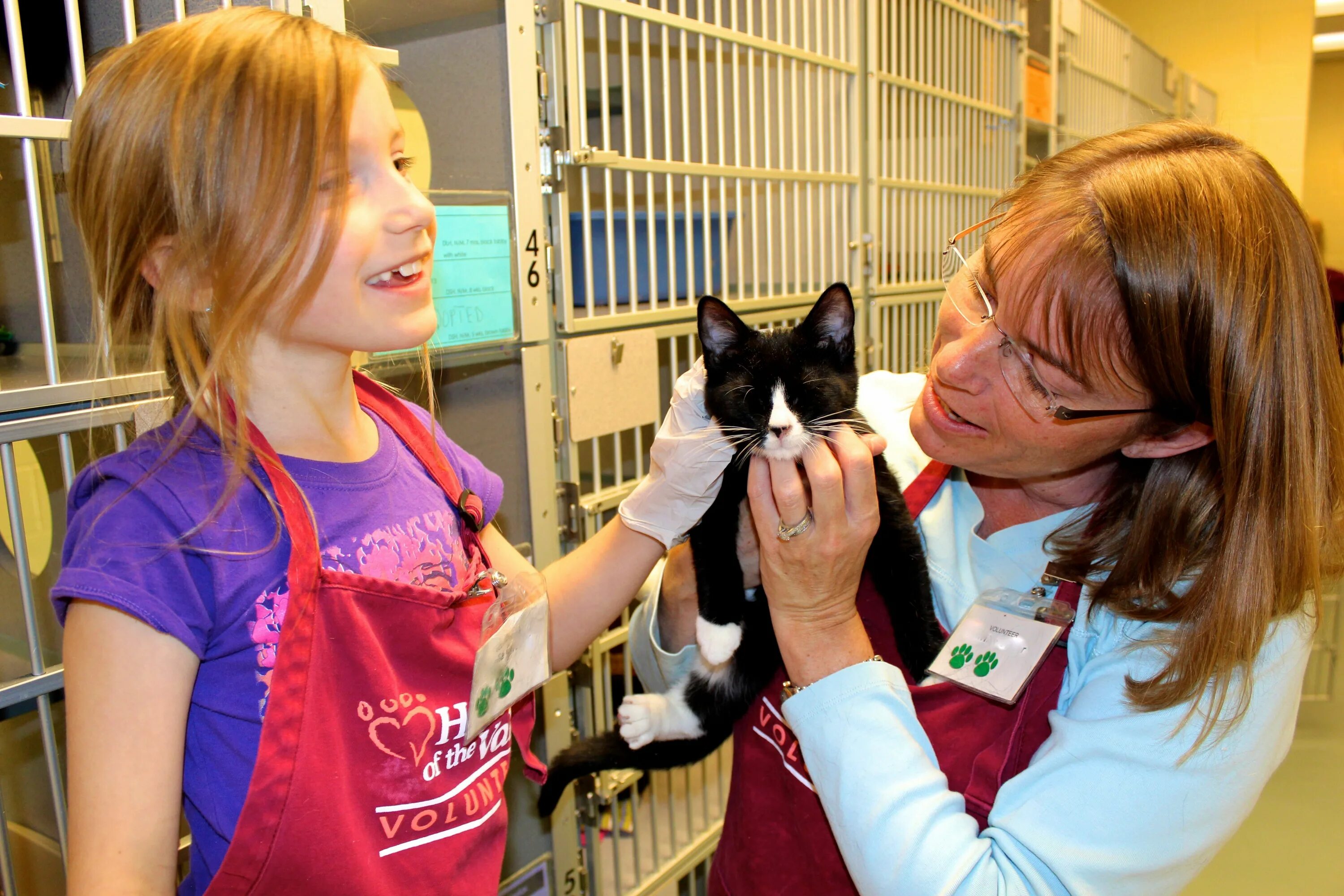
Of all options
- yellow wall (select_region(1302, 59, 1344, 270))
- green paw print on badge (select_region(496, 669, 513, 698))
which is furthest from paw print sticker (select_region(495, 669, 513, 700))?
yellow wall (select_region(1302, 59, 1344, 270))

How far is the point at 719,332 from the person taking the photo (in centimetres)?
104

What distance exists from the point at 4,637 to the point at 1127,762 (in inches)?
38.2

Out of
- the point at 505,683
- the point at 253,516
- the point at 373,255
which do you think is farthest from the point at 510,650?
the point at 373,255

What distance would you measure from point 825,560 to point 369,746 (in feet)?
1.48

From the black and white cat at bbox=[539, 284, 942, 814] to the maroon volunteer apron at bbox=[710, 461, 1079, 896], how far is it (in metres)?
0.04

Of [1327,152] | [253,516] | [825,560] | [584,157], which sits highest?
[1327,152]

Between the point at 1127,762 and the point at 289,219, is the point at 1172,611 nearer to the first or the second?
the point at 1127,762

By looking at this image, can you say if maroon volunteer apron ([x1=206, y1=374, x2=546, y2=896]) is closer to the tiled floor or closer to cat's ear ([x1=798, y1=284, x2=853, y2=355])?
cat's ear ([x1=798, y1=284, x2=853, y2=355])

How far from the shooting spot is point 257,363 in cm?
69

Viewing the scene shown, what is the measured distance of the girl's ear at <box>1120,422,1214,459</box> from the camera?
787 mm

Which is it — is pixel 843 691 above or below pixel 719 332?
below

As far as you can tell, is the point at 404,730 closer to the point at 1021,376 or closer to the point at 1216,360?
the point at 1021,376

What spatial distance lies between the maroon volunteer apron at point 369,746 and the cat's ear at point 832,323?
0.48 meters

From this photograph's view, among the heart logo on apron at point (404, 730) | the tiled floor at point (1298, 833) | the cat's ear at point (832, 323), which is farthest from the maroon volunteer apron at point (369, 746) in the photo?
the tiled floor at point (1298, 833)
